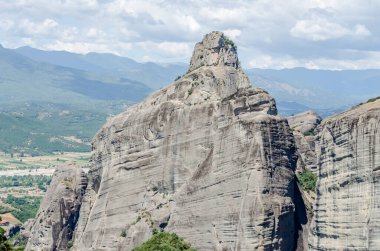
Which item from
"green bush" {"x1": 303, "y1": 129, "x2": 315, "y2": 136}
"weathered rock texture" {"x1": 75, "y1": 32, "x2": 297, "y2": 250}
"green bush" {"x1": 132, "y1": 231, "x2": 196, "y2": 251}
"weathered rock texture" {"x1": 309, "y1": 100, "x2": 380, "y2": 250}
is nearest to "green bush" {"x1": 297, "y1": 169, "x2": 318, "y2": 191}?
"weathered rock texture" {"x1": 75, "y1": 32, "x2": 297, "y2": 250}

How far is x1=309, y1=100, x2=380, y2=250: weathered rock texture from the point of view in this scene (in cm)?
A: 4147

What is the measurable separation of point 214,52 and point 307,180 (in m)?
17.6

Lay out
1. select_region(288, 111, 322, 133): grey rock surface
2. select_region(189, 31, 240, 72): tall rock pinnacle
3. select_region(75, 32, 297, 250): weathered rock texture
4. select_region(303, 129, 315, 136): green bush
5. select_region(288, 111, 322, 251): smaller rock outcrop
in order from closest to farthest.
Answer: select_region(75, 32, 297, 250): weathered rock texture → select_region(288, 111, 322, 251): smaller rock outcrop → select_region(189, 31, 240, 72): tall rock pinnacle → select_region(303, 129, 315, 136): green bush → select_region(288, 111, 322, 133): grey rock surface

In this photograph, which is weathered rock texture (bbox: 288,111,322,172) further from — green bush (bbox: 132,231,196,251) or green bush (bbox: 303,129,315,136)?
green bush (bbox: 132,231,196,251)

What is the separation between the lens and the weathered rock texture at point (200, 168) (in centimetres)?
4915

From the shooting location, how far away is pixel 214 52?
71.1 meters

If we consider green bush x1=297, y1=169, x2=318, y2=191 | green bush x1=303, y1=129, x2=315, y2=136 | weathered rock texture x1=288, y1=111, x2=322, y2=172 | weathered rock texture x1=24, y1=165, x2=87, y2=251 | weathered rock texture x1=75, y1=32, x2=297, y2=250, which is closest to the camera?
weathered rock texture x1=75, y1=32, x2=297, y2=250

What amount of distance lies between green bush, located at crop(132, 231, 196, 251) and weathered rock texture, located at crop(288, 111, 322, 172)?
407 inches

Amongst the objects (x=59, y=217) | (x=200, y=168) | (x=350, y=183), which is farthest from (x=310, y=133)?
(x=350, y=183)

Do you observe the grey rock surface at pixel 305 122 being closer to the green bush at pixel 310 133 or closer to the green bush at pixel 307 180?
the green bush at pixel 310 133

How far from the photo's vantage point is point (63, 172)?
73.9 metres

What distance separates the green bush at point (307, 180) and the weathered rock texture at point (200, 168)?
4841mm

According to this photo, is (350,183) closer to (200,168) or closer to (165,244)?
(200,168)

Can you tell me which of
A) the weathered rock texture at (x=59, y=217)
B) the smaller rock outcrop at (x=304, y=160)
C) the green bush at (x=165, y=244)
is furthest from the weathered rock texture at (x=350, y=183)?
the weathered rock texture at (x=59, y=217)
